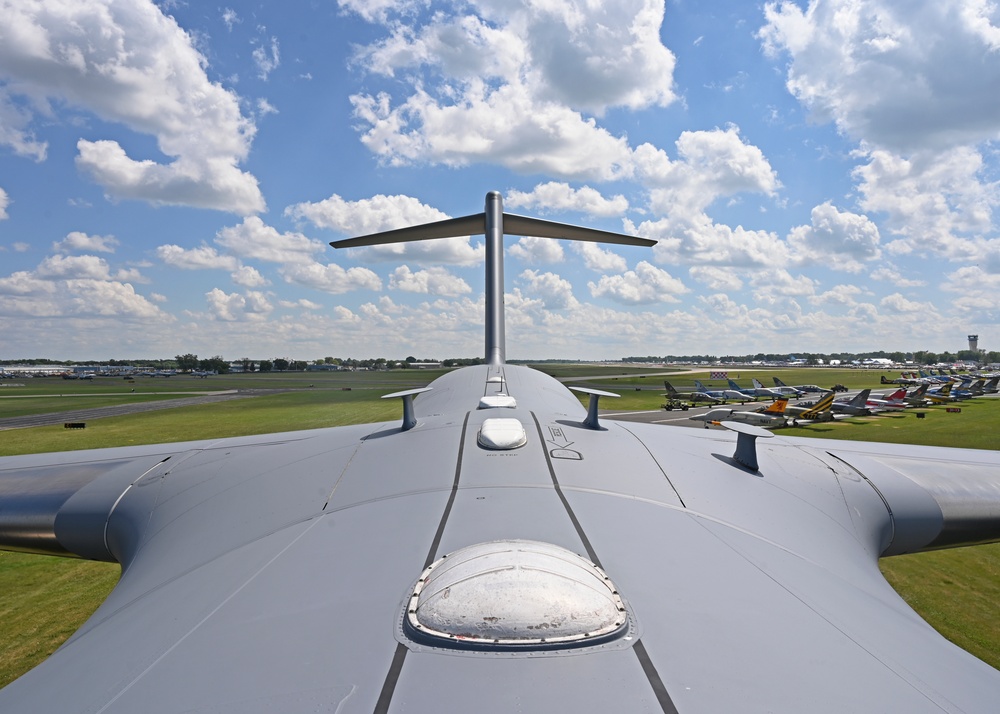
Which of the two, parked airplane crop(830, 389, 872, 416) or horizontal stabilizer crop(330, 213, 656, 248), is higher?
horizontal stabilizer crop(330, 213, 656, 248)

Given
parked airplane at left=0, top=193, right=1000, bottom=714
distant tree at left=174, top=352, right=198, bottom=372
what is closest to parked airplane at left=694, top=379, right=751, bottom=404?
parked airplane at left=0, top=193, right=1000, bottom=714

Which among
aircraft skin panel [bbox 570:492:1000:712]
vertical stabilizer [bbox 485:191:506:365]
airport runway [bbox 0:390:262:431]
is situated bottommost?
airport runway [bbox 0:390:262:431]

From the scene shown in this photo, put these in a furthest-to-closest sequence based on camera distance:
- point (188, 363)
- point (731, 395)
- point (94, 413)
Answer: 1. point (188, 363)
2. point (731, 395)
3. point (94, 413)

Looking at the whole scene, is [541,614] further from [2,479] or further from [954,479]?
[2,479]

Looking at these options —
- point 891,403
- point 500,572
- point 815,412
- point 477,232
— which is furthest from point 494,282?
point 891,403

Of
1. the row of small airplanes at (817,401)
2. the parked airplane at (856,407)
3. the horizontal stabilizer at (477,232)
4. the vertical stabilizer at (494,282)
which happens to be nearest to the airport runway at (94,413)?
the horizontal stabilizer at (477,232)

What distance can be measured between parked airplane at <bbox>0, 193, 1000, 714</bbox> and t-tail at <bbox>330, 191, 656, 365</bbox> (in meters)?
6.70

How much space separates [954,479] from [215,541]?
8.08m

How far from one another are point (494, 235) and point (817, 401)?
4803 cm

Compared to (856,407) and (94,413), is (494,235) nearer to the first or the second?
(856,407)

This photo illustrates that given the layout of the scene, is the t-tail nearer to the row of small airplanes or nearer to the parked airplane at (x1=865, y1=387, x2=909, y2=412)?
the row of small airplanes

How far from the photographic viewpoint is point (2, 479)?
5957 mm

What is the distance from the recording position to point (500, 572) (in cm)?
236

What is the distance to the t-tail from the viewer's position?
12.6 meters
